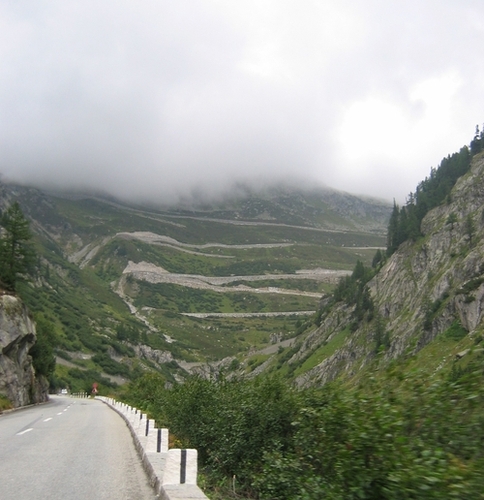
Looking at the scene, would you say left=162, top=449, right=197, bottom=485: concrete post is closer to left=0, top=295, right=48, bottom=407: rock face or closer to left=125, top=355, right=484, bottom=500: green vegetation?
left=125, top=355, right=484, bottom=500: green vegetation

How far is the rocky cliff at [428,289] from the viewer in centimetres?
10519

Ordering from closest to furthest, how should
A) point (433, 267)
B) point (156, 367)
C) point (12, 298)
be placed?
point (12, 298) < point (433, 267) < point (156, 367)

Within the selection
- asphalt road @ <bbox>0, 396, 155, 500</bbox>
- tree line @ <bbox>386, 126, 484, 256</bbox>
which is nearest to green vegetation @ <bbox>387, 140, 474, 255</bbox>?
tree line @ <bbox>386, 126, 484, 256</bbox>

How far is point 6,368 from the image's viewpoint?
169 ft

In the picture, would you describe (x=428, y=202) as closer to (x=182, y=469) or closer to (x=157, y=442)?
(x=157, y=442)

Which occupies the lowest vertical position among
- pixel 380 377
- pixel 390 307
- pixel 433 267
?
pixel 390 307

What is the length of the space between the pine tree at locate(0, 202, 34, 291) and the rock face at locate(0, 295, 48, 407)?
4.59 m

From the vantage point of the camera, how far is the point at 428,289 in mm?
124500

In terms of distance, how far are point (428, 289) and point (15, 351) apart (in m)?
99.5

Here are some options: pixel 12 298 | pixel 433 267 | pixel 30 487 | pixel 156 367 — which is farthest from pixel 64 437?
pixel 156 367

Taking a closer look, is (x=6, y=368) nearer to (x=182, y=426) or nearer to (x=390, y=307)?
(x=182, y=426)

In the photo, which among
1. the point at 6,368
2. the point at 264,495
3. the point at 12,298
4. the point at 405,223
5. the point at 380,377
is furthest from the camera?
the point at 405,223

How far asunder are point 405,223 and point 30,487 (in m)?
170

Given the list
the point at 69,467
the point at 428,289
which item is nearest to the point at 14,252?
the point at 69,467
